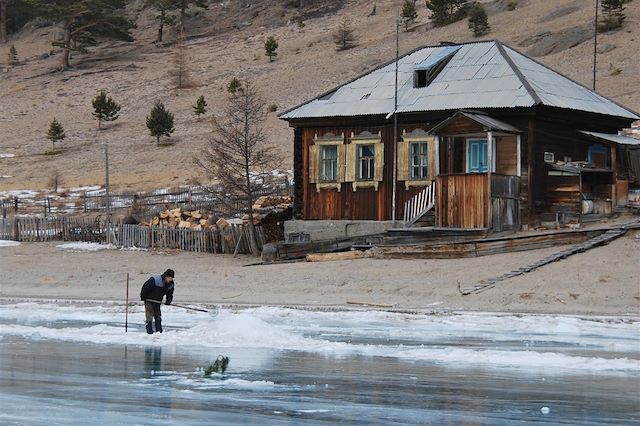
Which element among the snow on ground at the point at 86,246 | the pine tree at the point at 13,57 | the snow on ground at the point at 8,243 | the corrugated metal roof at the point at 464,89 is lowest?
the snow on ground at the point at 86,246

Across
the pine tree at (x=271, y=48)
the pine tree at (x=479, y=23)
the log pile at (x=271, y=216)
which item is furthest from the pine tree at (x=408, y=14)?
the log pile at (x=271, y=216)

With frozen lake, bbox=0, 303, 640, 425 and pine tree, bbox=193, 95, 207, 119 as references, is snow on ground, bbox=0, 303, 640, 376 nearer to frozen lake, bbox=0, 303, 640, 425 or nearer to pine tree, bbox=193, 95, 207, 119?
frozen lake, bbox=0, 303, 640, 425

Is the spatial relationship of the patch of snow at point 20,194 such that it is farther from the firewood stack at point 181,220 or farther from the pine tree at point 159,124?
the firewood stack at point 181,220

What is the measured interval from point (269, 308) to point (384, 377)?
31.0 ft

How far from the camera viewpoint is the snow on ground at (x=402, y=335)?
52.9 feet

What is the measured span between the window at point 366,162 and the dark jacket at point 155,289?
14.2 meters

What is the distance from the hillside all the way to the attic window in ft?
70.4

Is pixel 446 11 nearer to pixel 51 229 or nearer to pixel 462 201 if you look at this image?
pixel 51 229

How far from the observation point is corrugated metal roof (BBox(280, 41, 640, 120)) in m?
30.7

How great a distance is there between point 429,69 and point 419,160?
2.86m

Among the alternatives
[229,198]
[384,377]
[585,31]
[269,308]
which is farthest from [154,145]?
[384,377]

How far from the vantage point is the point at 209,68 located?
91.9 m

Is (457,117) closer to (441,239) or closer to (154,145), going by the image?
(441,239)

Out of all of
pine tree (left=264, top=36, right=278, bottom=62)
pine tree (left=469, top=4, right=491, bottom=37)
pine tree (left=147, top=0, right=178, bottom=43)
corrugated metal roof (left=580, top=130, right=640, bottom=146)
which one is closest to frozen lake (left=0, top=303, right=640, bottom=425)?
corrugated metal roof (left=580, top=130, right=640, bottom=146)
